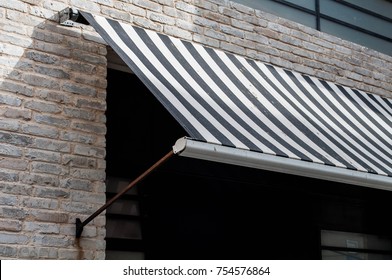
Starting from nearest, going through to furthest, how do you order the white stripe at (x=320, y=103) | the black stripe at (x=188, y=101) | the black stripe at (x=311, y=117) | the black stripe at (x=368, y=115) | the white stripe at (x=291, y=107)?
the black stripe at (x=188, y=101) < the black stripe at (x=311, y=117) < the white stripe at (x=291, y=107) < the white stripe at (x=320, y=103) < the black stripe at (x=368, y=115)

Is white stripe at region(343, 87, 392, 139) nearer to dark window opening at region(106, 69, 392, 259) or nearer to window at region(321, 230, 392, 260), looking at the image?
dark window opening at region(106, 69, 392, 259)

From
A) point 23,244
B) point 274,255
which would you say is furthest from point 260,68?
point 23,244

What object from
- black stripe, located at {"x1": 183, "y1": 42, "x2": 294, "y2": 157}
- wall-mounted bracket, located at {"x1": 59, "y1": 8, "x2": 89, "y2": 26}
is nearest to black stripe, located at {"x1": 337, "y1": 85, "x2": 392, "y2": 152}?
black stripe, located at {"x1": 183, "y1": 42, "x2": 294, "y2": 157}

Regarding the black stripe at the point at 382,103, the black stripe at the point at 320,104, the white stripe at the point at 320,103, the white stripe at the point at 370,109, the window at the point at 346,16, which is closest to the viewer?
the white stripe at the point at 320,103

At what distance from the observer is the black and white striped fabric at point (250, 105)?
609 centimetres

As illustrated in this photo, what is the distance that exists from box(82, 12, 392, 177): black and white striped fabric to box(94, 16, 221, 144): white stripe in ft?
0.03

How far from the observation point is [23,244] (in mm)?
6191

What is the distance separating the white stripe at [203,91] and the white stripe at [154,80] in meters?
0.42

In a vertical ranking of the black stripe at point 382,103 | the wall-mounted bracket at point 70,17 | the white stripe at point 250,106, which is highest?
the black stripe at point 382,103

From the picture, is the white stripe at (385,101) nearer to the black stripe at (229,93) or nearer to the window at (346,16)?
the window at (346,16)

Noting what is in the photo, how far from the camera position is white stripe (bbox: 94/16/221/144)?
5746 millimetres

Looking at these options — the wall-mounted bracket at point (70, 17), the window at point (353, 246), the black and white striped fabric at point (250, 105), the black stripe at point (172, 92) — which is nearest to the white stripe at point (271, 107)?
the black and white striped fabric at point (250, 105)

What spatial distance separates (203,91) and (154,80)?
547 millimetres
